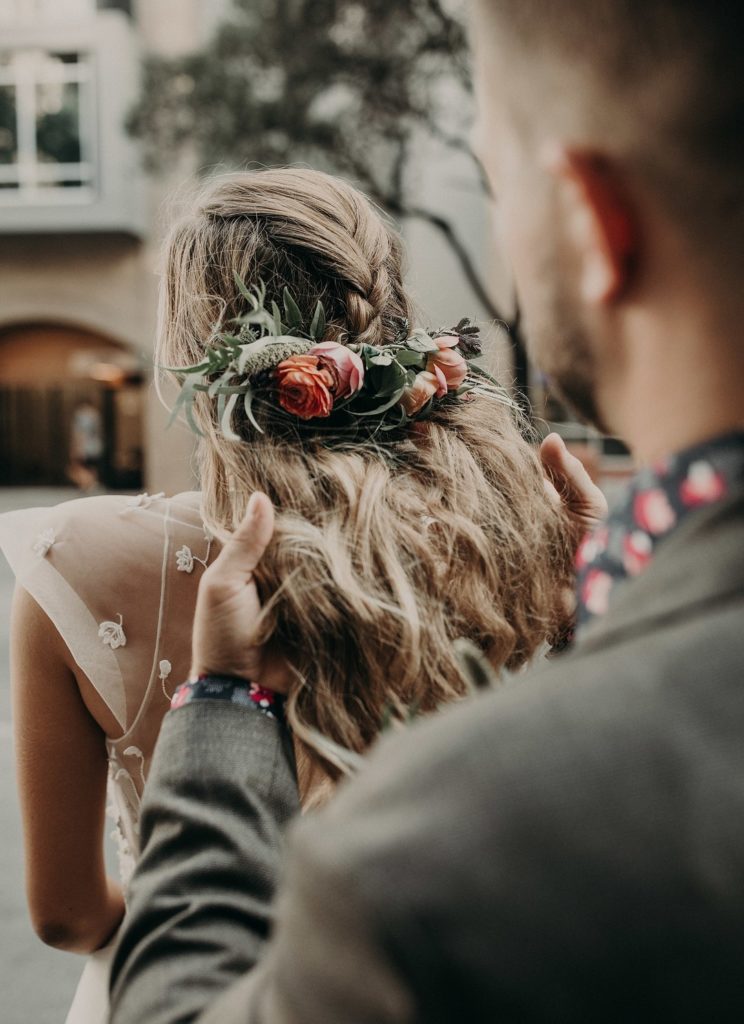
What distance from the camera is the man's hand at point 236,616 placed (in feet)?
3.30

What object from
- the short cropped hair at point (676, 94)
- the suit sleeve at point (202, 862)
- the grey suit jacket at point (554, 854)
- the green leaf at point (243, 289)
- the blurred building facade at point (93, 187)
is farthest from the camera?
the blurred building facade at point (93, 187)

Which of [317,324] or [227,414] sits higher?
[317,324]

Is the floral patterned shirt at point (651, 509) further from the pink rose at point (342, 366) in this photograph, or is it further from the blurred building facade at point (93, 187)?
the blurred building facade at point (93, 187)

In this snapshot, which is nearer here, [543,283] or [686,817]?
[686,817]

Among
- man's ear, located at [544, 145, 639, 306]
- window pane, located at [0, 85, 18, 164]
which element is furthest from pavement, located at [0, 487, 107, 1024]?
window pane, located at [0, 85, 18, 164]

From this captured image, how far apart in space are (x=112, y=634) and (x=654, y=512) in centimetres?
102

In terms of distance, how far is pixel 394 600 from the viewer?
129 cm

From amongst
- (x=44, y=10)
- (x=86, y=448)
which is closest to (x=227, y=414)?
(x=44, y=10)

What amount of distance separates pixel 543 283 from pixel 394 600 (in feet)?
1.99

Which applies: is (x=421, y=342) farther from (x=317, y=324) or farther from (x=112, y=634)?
(x=112, y=634)

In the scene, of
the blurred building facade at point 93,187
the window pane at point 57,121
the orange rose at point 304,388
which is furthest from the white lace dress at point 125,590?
the window pane at point 57,121

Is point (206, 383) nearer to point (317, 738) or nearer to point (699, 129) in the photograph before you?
point (317, 738)


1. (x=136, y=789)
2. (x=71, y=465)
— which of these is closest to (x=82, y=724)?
(x=136, y=789)

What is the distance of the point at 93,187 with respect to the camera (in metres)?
15.7
